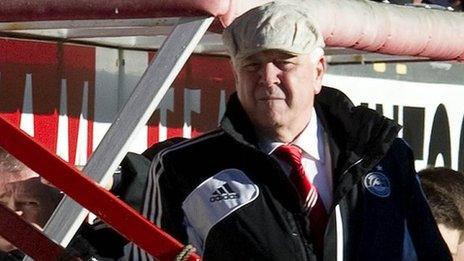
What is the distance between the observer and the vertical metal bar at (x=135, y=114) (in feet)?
11.2

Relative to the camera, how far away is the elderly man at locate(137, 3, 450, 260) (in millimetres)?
3033

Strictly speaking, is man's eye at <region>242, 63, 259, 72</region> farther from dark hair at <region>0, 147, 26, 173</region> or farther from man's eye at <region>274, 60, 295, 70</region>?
dark hair at <region>0, 147, 26, 173</region>

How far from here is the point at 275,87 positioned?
3.06m

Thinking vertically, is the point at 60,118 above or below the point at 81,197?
below

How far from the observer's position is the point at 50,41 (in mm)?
4945

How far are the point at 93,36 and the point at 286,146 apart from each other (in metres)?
1.83

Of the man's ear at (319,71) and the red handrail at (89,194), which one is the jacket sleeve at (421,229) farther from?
the red handrail at (89,194)

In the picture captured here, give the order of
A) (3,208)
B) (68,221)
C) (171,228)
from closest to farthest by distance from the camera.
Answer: (3,208) < (171,228) < (68,221)

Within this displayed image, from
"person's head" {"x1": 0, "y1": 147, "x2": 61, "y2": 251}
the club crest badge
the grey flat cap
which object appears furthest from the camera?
"person's head" {"x1": 0, "y1": 147, "x2": 61, "y2": 251}

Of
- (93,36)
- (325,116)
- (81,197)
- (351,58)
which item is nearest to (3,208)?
(81,197)

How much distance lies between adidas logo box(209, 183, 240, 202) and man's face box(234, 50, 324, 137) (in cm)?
17

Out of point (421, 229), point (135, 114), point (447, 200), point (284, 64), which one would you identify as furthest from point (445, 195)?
point (284, 64)

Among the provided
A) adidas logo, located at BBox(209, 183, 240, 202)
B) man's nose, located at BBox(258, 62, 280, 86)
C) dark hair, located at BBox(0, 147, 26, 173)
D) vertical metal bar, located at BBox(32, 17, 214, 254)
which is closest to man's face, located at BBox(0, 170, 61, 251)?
A: dark hair, located at BBox(0, 147, 26, 173)

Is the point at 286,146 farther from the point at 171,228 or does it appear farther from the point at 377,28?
the point at 377,28
